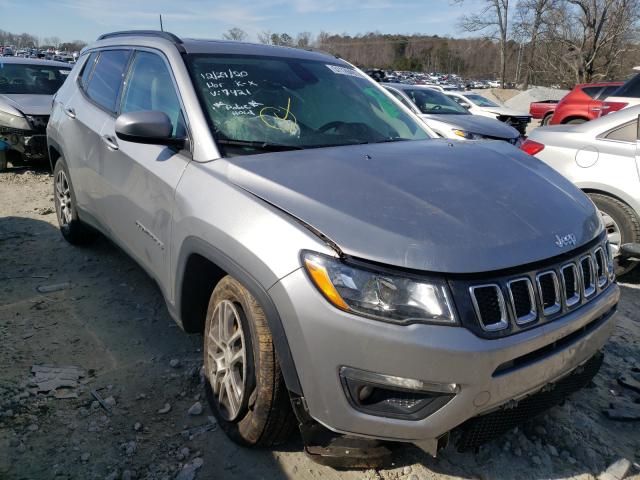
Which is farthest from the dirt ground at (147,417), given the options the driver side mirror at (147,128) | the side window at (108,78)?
the side window at (108,78)

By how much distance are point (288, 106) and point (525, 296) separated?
1674 millimetres

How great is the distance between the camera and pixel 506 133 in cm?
855

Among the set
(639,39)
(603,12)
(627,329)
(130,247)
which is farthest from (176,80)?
(639,39)

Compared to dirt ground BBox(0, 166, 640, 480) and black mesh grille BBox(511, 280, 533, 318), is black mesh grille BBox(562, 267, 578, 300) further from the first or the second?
dirt ground BBox(0, 166, 640, 480)

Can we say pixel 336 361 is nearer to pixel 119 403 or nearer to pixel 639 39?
pixel 119 403

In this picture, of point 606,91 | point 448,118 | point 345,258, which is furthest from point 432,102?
point 345,258

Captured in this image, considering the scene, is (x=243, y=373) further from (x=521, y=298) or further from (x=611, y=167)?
(x=611, y=167)

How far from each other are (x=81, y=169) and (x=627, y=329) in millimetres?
4176

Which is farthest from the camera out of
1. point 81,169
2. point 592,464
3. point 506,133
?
point 506,133

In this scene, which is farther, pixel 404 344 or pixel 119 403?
pixel 119 403

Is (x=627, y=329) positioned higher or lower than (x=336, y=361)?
lower

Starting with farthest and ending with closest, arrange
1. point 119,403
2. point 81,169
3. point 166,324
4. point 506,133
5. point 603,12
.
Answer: point 603,12
point 506,133
point 81,169
point 166,324
point 119,403

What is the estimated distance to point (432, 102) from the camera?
10.4m

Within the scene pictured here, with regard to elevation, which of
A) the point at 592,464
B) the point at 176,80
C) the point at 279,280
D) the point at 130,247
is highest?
the point at 176,80
